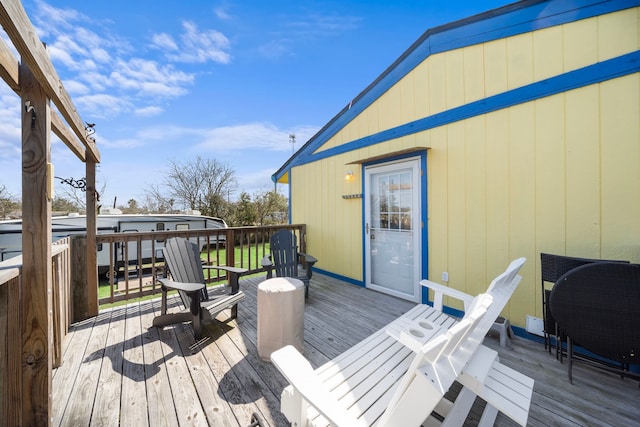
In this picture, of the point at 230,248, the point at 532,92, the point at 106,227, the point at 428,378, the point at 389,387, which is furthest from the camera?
the point at 106,227

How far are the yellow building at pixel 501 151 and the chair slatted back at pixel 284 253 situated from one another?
1.20m

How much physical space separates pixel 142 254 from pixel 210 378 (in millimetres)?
5227

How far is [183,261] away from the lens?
2.75 metres

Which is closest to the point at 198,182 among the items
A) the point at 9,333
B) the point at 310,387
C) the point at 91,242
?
the point at 91,242

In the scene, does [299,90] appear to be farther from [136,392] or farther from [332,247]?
[136,392]

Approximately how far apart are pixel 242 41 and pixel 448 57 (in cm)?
434

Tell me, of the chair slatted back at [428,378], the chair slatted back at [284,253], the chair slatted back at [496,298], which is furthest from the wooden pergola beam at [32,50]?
the chair slatted back at [284,253]

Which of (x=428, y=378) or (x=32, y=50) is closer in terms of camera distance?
(x=428, y=378)

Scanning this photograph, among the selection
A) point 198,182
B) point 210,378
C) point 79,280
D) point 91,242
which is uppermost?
point 198,182

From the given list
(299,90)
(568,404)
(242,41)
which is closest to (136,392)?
(568,404)

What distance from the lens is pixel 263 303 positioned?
215 cm

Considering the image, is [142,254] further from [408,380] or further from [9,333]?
[408,380]

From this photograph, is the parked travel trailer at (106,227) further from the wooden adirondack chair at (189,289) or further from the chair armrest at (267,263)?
the chair armrest at (267,263)

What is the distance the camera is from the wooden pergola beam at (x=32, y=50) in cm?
92
